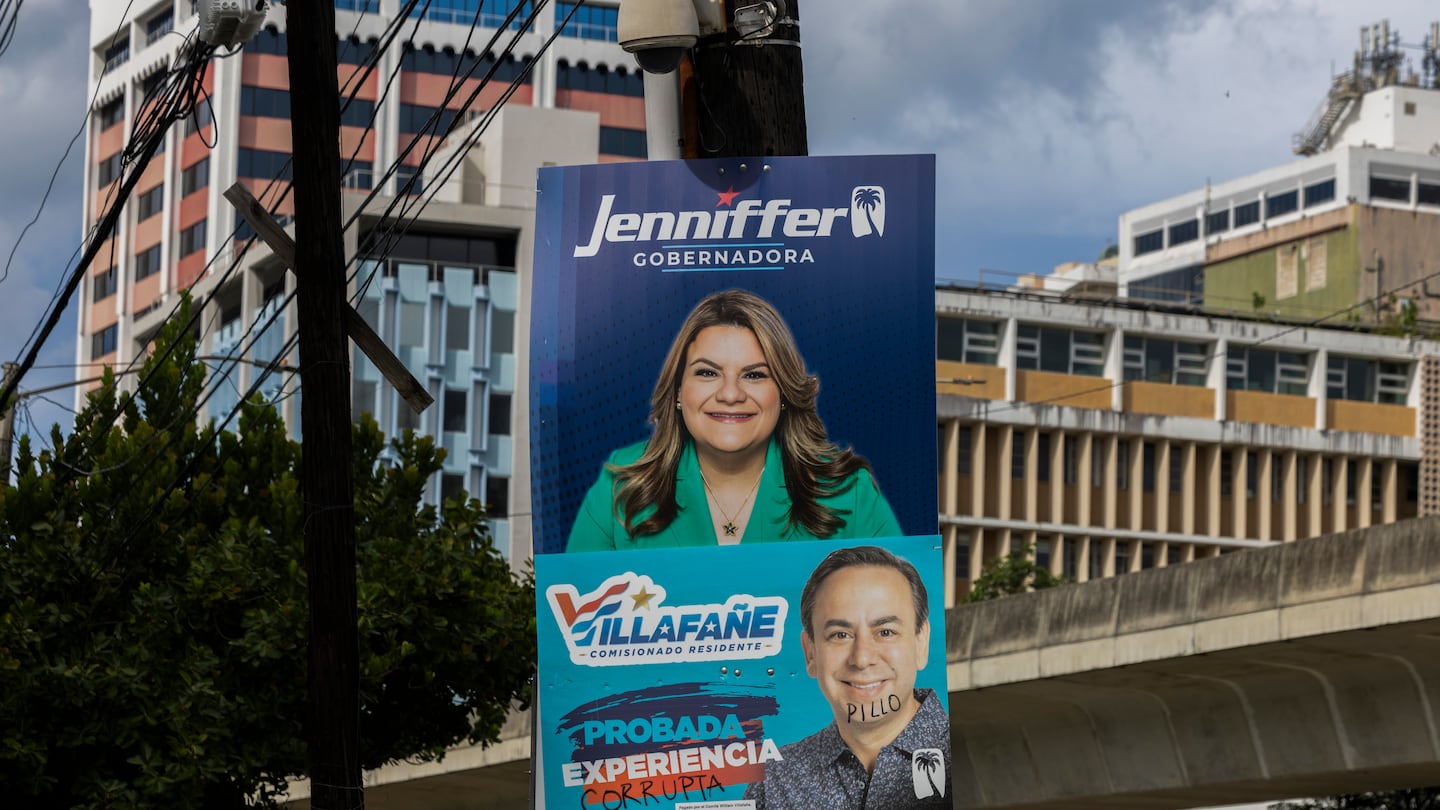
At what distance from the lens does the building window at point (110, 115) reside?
105500mm

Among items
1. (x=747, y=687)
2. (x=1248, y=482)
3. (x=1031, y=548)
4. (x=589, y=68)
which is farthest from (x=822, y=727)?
(x=589, y=68)

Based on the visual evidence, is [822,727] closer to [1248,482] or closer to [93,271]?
[1248,482]

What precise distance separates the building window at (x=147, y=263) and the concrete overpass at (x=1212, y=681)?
248 feet

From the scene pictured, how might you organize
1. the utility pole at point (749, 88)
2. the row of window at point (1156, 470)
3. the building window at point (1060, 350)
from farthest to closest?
the building window at point (1060, 350), the row of window at point (1156, 470), the utility pole at point (749, 88)

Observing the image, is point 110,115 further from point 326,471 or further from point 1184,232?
point 326,471

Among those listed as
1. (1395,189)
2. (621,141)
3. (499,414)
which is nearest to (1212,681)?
(499,414)

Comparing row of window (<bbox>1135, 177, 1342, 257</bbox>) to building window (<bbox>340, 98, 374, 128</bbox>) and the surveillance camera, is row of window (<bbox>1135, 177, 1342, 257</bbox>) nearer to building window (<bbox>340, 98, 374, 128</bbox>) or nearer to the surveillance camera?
building window (<bbox>340, 98, 374, 128</bbox>)

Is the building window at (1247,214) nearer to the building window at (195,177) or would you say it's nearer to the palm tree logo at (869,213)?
the building window at (195,177)

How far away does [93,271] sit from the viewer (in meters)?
108

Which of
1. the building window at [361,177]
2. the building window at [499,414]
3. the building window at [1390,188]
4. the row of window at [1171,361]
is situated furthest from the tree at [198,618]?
the building window at [1390,188]

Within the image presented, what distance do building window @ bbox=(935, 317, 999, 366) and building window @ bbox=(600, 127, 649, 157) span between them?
17933mm

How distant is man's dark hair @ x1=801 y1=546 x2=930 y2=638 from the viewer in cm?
717

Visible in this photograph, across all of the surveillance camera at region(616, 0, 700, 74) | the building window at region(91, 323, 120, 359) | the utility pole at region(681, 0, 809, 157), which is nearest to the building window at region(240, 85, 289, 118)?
the building window at region(91, 323, 120, 359)

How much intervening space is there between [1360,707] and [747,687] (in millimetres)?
18210
